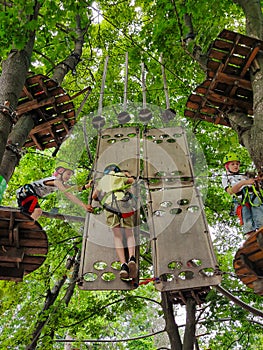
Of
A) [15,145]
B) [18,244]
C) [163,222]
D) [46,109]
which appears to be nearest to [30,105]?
[46,109]

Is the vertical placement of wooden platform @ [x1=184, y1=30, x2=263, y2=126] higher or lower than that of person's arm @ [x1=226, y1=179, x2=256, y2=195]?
higher

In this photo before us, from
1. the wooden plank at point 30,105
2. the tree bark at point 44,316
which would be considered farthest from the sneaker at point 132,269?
the tree bark at point 44,316

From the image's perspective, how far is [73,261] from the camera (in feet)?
26.2

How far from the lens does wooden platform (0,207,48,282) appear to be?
347cm

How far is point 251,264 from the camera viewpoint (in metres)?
3.75

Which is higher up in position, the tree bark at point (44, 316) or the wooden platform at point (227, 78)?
the wooden platform at point (227, 78)

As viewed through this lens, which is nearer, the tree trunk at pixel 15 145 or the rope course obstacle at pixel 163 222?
the rope course obstacle at pixel 163 222

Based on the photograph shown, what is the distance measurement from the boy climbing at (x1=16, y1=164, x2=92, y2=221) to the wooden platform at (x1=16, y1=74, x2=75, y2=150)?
112 cm

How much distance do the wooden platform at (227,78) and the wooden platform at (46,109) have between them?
215 centimetres

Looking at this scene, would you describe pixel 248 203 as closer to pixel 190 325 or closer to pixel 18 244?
pixel 18 244

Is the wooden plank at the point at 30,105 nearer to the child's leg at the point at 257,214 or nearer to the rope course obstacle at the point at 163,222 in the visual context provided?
the rope course obstacle at the point at 163,222

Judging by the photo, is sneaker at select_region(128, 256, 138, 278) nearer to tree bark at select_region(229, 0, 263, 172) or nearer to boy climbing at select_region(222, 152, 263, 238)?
boy climbing at select_region(222, 152, 263, 238)

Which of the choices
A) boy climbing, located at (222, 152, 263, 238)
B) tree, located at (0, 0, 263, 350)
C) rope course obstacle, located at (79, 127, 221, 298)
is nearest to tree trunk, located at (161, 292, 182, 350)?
tree, located at (0, 0, 263, 350)

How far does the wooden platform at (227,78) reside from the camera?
4852mm
